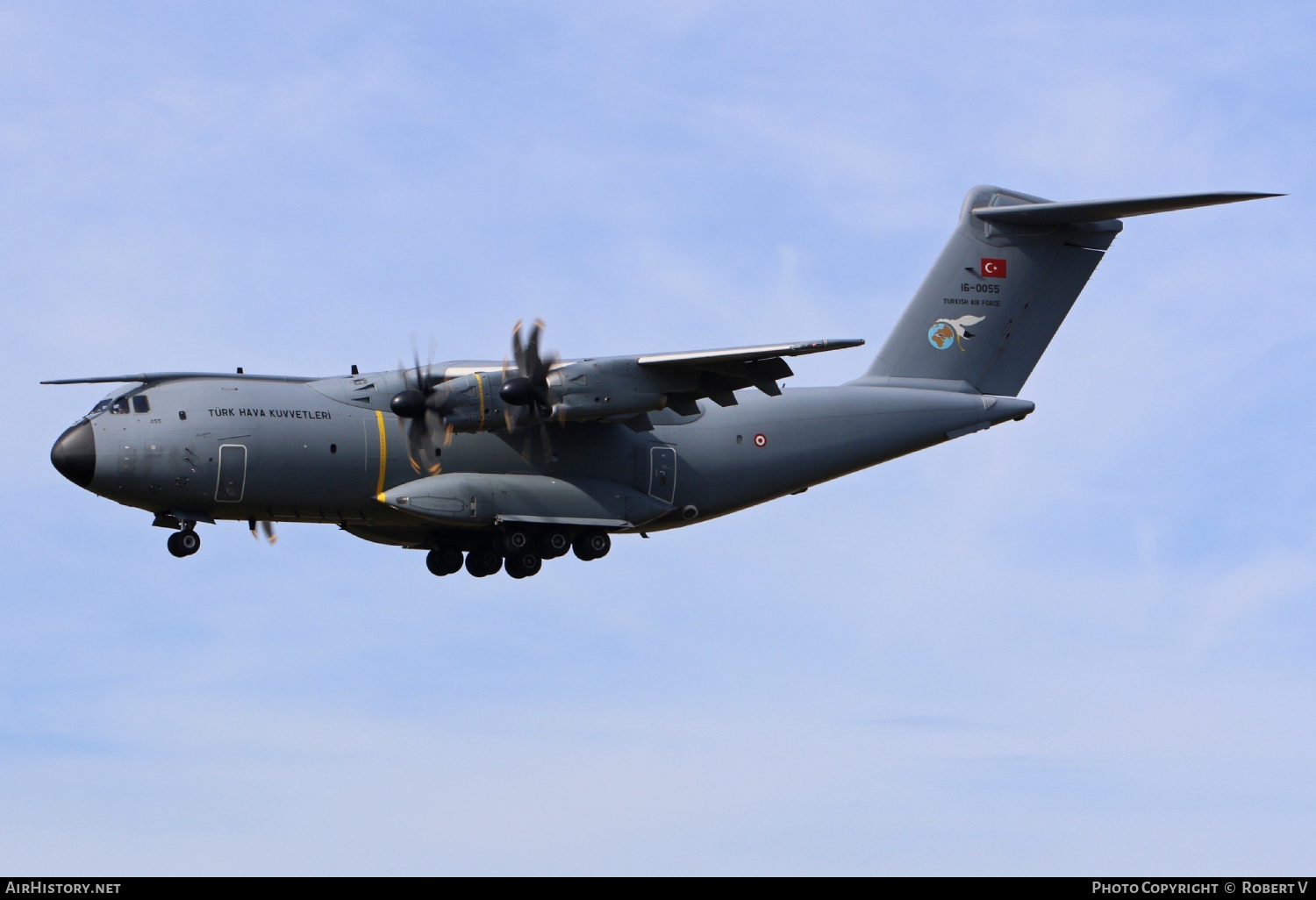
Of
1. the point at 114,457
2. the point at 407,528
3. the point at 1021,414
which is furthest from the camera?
the point at 1021,414

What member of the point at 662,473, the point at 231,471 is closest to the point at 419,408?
the point at 231,471

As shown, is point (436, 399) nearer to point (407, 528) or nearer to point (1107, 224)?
point (407, 528)

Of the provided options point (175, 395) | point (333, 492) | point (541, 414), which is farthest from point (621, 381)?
point (175, 395)

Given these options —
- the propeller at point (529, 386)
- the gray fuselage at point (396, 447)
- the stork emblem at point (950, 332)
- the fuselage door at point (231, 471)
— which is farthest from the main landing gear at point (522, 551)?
the stork emblem at point (950, 332)

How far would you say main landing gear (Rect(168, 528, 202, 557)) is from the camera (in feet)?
68.9

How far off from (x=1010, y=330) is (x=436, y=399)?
32.4 feet

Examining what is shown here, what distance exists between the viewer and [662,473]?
2325cm

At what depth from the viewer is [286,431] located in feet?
68.9

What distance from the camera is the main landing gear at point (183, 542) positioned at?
2100cm

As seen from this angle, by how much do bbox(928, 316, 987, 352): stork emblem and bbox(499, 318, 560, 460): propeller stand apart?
722cm

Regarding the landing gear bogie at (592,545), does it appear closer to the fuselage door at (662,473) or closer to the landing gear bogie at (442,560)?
the fuselage door at (662,473)

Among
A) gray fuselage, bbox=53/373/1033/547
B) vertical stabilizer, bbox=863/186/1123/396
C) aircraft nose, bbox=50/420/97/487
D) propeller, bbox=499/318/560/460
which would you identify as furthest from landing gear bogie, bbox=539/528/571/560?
aircraft nose, bbox=50/420/97/487

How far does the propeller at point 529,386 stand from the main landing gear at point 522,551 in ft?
7.08

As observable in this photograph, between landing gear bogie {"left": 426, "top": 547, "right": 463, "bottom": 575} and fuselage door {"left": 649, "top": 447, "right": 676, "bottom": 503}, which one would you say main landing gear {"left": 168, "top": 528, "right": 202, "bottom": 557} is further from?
fuselage door {"left": 649, "top": 447, "right": 676, "bottom": 503}
